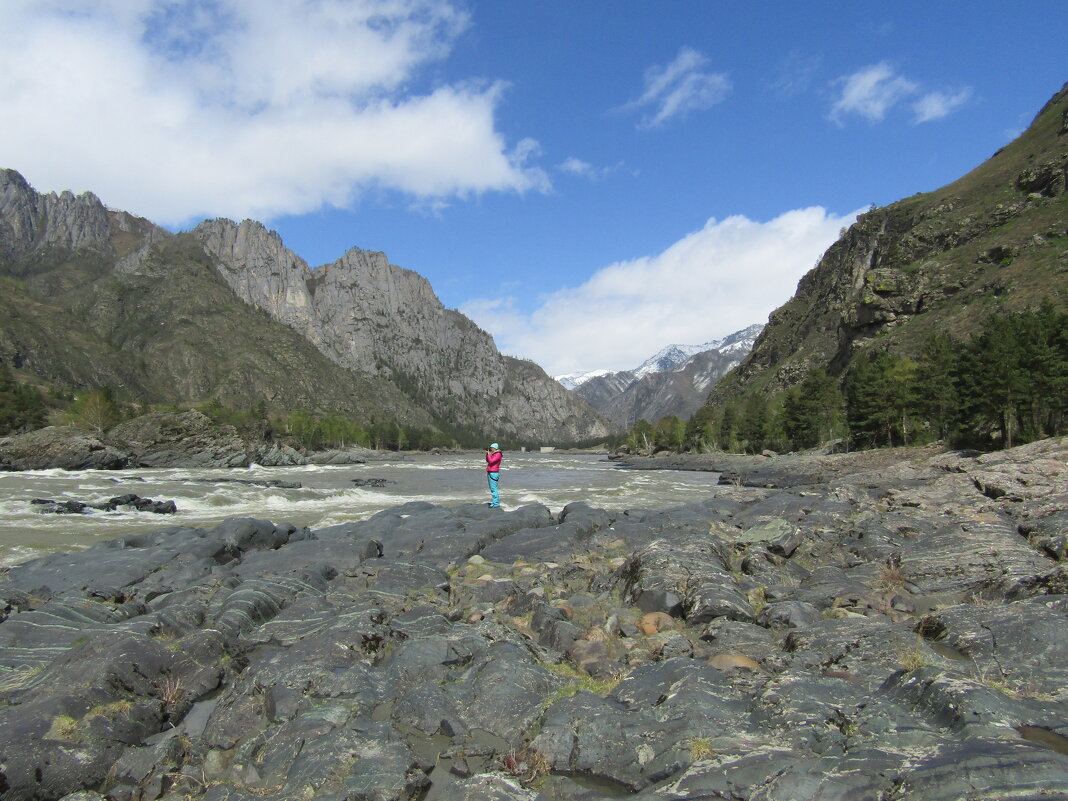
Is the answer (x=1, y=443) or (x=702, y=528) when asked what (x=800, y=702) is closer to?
(x=702, y=528)

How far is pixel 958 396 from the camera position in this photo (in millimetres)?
60844

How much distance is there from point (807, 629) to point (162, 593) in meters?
16.3

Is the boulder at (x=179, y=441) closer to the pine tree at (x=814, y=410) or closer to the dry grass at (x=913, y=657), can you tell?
the pine tree at (x=814, y=410)

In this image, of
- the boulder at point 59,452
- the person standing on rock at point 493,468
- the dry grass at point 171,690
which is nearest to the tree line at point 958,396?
the person standing on rock at point 493,468

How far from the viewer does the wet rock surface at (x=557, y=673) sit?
21.4ft

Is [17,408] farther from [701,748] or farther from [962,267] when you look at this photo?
[962,267]

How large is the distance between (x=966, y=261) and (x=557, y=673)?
156 meters

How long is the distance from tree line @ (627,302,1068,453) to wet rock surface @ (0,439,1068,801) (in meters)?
44.9

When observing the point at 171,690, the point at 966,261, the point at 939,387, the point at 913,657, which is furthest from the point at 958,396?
the point at 966,261

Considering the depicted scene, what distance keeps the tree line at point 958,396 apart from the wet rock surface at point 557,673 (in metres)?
44.9

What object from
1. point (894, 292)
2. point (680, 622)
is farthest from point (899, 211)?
point (680, 622)

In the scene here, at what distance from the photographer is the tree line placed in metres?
51.3

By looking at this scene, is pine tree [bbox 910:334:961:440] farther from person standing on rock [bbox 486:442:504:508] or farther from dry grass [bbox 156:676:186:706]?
dry grass [bbox 156:676:186:706]

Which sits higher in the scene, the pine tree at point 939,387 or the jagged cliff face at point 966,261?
the jagged cliff face at point 966,261
